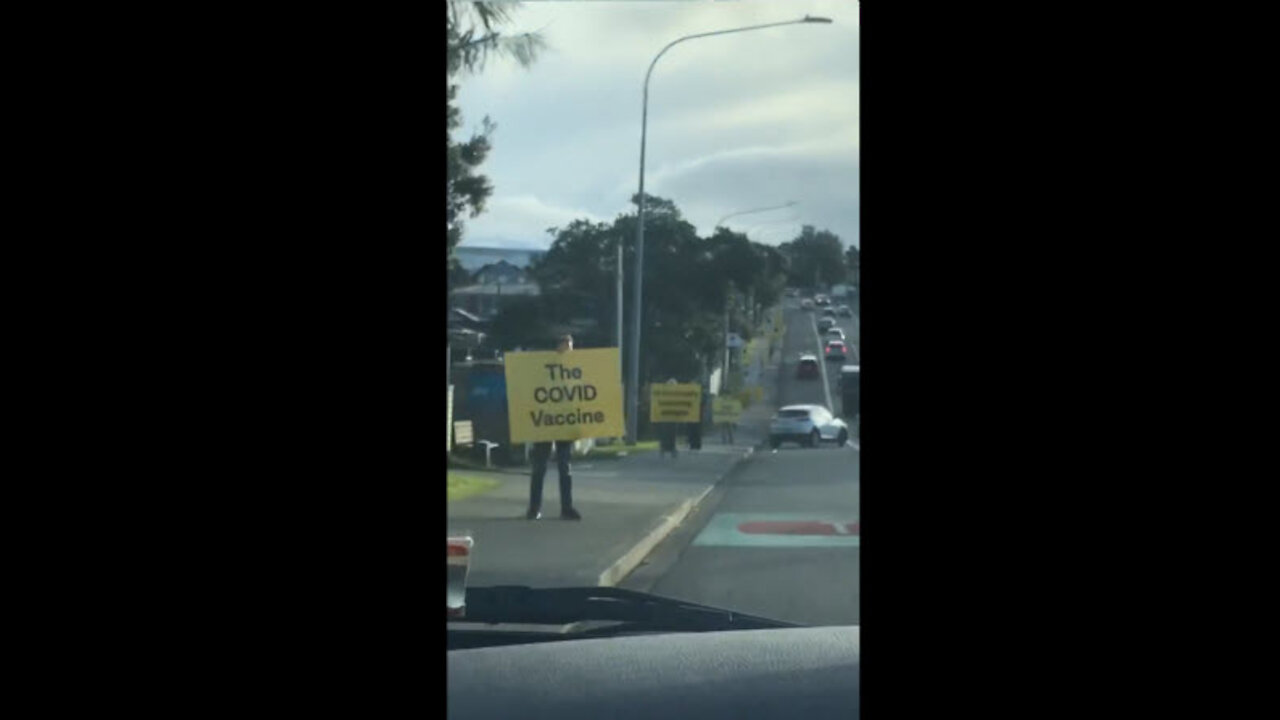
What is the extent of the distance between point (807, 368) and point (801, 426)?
5.70 metres

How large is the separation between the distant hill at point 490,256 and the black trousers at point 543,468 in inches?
81.9

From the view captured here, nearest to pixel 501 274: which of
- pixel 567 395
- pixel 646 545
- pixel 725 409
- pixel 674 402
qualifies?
pixel 674 402

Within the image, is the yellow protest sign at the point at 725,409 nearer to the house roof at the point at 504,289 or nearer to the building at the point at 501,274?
the building at the point at 501,274

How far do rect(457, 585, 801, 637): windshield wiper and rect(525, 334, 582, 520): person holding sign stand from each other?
17.2ft

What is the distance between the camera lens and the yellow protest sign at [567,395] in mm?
9148

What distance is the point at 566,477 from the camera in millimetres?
10703

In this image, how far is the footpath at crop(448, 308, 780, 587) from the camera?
7990 millimetres

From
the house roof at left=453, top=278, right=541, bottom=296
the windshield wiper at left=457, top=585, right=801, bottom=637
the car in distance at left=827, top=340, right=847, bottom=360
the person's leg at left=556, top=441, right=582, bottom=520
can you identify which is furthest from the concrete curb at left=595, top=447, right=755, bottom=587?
the windshield wiper at left=457, top=585, right=801, bottom=637

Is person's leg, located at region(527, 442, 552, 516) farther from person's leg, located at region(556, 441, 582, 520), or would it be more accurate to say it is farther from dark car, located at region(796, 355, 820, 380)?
dark car, located at region(796, 355, 820, 380)

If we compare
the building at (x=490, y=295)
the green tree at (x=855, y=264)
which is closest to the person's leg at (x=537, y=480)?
the building at (x=490, y=295)
